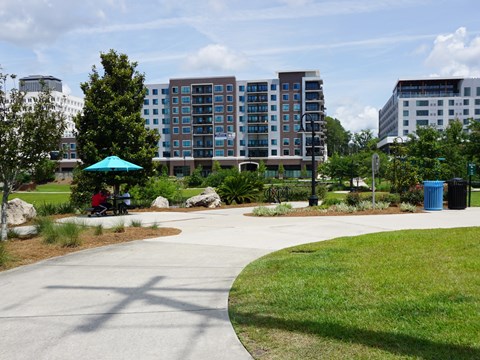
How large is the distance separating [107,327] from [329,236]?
7.84 meters

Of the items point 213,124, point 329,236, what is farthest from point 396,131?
point 329,236

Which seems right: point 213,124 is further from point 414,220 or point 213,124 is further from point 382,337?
point 382,337

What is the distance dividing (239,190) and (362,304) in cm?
1955

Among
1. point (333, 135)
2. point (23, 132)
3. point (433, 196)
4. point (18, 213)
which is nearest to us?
point (23, 132)

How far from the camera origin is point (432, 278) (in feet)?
21.4

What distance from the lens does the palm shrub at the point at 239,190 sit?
24.8 metres

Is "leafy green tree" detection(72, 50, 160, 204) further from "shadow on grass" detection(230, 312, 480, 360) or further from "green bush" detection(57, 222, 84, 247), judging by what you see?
"shadow on grass" detection(230, 312, 480, 360)

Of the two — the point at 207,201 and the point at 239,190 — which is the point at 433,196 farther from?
the point at 207,201

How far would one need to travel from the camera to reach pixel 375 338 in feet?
14.4

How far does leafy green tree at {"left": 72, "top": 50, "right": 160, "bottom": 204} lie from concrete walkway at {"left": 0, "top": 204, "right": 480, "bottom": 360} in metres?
11.7

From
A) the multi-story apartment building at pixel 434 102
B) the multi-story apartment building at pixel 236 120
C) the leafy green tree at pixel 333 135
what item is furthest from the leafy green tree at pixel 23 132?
the leafy green tree at pixel 333 135

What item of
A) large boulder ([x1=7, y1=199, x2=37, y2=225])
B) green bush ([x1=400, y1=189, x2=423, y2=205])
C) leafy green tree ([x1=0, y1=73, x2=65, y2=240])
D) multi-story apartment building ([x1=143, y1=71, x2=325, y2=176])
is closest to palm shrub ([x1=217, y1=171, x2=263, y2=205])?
green bush ([x1=400, y1=189, x2=423, y2=205])

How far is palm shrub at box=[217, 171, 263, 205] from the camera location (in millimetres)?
24828

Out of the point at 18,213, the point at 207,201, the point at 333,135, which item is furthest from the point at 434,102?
the point at 18,213
